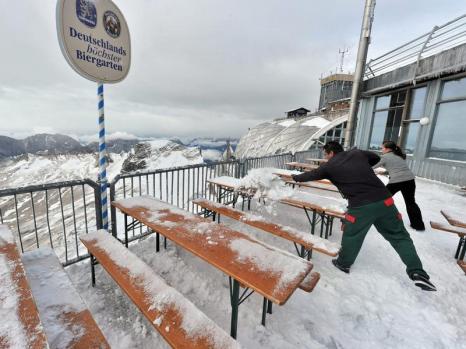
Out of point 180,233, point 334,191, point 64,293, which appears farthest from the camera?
point 334,191

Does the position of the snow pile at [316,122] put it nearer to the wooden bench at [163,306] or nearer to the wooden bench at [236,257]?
the wooden bench at [236,257]

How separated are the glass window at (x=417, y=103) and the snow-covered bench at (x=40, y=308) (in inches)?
492

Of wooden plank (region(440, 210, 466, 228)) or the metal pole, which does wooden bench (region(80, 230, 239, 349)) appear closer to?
wooden plank (region(440, 210, 466, 228))

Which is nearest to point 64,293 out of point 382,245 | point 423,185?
point 382,245

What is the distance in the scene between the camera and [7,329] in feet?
3.95

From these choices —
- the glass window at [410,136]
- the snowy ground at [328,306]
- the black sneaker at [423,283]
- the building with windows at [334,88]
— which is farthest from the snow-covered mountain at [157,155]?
the black sneaker at [423,283]

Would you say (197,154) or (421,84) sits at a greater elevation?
(421,84)

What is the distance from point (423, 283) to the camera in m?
2.89

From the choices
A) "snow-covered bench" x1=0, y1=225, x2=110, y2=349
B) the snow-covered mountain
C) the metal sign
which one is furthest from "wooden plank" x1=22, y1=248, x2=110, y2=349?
the snow-covered mountain

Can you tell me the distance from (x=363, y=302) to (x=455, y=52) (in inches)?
386

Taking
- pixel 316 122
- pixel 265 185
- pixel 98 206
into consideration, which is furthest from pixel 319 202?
pixel 316 122

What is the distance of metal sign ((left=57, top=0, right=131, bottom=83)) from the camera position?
9.22ft

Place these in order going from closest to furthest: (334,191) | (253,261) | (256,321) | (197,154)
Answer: (253,261) → (256,321) → (334,191) → (197,154)

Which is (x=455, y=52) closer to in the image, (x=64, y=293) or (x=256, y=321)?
(x=256, y=321)
